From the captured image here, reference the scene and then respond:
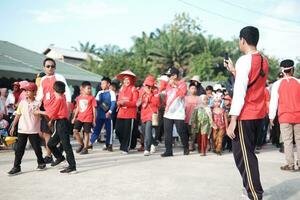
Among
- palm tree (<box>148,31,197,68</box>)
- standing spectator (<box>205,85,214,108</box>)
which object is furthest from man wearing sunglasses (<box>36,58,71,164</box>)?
palm tree (<box>148,31,197,68</box>)

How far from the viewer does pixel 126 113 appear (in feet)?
31.8

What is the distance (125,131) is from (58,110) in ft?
10.3

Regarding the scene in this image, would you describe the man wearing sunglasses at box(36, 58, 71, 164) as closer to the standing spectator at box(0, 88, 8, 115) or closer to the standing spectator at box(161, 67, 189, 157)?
the standing spectator at box(161, 67, 189, 157)

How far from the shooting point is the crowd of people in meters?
4.41

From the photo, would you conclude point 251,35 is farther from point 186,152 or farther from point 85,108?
point 85,108

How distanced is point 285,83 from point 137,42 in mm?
50358

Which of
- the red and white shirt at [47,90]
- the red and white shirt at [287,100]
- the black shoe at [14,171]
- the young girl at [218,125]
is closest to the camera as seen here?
the black shoe at [14,171]

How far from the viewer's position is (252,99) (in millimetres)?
4434

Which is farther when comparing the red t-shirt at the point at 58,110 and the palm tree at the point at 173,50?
the palm tree at the point at 173,50

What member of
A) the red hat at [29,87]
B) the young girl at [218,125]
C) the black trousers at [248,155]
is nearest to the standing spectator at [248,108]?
the black trousers at [248,155]

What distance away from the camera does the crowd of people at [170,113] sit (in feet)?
14.5

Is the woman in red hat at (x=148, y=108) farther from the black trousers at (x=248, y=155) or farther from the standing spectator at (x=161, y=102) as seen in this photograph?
the black trousers at (x=248, y=155)

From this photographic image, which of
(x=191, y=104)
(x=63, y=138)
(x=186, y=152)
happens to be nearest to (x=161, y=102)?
(x=191, y=104)

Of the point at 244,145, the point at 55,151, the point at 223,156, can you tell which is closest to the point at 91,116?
the point at 55,151
